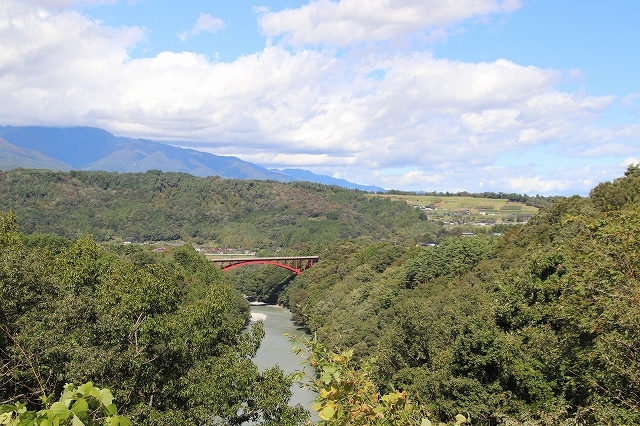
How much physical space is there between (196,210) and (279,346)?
106 m

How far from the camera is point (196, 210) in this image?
146625 millimetres

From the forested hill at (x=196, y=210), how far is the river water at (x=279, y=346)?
43.6 meters

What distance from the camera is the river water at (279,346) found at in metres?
33.1

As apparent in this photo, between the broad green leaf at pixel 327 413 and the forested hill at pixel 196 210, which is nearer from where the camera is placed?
the broad green leaf at pixel 327 413

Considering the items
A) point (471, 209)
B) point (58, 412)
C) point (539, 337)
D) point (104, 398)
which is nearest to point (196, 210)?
point (471, 209)

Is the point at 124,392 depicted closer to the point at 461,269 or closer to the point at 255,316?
the point at 461,269

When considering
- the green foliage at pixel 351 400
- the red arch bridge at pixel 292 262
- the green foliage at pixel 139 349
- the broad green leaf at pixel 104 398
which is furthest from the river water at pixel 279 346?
the broad green leaf at pixel 104 398

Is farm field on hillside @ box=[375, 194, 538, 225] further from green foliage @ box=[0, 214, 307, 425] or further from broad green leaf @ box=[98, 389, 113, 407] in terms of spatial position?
broad green leaf @ box=[98, 389, 113, 407]

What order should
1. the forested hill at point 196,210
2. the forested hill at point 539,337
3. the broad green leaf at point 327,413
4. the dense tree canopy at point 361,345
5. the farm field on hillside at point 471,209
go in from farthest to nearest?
the farm field on hillside at point 471,209, the forested hill at point 196,210, the forested hill at point 539,337, the dense tree canopy at point 361,345, the broad green leaf at point 327,413

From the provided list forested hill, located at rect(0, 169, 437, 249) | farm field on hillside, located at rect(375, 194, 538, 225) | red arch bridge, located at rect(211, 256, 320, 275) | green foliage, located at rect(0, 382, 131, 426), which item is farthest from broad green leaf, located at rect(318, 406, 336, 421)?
farm field on hillside, located at rect(375, 194, 538, 225)

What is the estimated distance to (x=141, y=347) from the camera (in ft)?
44.1

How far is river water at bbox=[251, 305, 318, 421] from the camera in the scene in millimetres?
33062

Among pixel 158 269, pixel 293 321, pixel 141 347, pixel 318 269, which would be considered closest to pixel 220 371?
pixel 141 347

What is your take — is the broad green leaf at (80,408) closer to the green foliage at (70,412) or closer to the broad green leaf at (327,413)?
the green foliage at (70,412)
